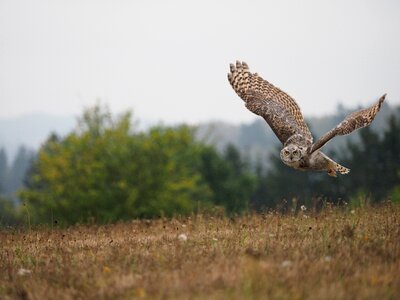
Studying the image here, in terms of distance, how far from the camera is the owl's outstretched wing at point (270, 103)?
42.5 ft

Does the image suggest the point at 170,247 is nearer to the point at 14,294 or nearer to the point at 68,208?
the point at 14,294

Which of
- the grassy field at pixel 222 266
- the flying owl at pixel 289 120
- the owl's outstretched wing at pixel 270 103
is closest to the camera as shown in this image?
the grassy field at pixel 222 266

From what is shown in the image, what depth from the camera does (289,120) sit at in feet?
42.8

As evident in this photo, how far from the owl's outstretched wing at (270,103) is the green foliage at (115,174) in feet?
86.9

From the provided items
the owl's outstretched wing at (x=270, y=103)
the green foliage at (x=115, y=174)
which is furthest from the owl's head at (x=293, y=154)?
the green foliage at (x=115, y=174)

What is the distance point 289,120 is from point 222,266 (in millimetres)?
7840

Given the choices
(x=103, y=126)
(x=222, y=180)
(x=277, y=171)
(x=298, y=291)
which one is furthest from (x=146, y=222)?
(x=277, y=171)

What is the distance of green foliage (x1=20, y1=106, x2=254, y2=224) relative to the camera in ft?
139

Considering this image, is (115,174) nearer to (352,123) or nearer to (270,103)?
(270,103)

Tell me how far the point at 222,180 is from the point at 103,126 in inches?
546

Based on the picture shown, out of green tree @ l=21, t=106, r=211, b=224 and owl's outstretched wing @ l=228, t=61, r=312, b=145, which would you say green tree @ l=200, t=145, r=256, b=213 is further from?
owl's outstretched wing @ l=228, t=61, r=312, b=145

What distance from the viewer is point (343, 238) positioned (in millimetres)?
6840

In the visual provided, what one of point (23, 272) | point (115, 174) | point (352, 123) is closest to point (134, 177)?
point (115, 174)

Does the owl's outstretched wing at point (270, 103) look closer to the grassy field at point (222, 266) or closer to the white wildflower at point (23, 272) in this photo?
the grassy field at point (222, 266)
